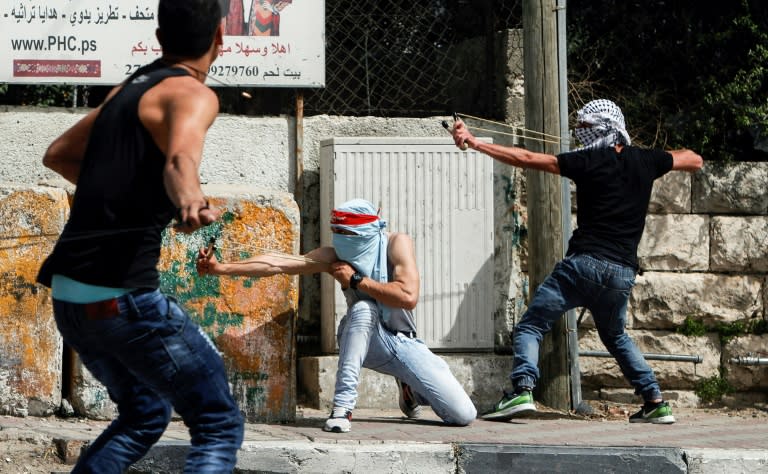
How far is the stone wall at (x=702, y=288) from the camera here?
7.62 metres

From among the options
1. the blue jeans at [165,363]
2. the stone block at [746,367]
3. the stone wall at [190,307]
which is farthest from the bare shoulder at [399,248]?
the blue jeans at [165,363]

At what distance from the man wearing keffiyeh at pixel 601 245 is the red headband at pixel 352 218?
80 centimetres

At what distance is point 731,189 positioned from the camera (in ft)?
25.3

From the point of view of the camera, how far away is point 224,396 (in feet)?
11.0

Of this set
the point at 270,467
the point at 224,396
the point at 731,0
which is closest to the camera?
the point at 224,396

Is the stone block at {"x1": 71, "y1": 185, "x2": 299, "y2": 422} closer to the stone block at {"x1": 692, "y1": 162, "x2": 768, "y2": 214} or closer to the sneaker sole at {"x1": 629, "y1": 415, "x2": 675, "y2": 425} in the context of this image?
the sneaker sole at {"x1": 629, "y1": 415, "x2": 675, "y2": 425}

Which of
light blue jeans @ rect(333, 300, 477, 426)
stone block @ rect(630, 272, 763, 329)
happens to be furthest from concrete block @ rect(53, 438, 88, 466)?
stone block @ rect(630, 272, 763, 329)

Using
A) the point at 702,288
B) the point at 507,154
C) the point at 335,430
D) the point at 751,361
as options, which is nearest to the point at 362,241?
the point at 507,154

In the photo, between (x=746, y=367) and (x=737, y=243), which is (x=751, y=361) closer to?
(x=746, y=367)

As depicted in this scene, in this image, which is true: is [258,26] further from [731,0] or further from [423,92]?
[731,0]

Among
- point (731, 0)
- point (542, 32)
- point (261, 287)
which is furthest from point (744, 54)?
point (261, 287)

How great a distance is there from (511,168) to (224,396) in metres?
4.56

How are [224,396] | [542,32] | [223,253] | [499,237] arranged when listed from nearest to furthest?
1. [224,396]
2. [223,253]
3. [542,32]
4. [499,237]

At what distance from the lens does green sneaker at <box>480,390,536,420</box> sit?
6316 millimetres
